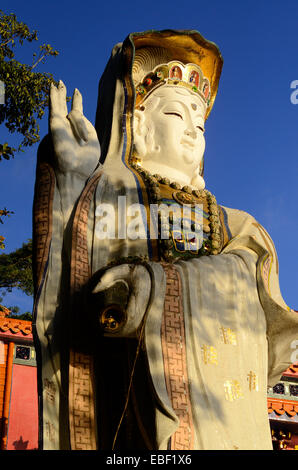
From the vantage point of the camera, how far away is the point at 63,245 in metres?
4.61

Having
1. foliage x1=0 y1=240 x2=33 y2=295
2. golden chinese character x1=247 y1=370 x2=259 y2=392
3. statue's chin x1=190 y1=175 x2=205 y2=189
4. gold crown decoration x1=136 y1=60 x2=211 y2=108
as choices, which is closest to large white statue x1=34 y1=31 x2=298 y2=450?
A: golden chinese character x1=247 y1=370 x2=259 y2=392

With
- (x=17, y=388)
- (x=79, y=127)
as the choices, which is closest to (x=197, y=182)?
(x=79, y=127)

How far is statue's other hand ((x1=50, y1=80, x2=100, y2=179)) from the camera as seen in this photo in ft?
15.6

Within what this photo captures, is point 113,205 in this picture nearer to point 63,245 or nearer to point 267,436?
point 63,245

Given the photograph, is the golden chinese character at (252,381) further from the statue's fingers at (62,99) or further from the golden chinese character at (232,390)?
the statue's fingers at (62,99)

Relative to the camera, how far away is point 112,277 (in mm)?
4160

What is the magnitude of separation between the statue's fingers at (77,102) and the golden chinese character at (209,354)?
194 centimetres

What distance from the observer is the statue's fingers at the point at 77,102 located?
496 cm

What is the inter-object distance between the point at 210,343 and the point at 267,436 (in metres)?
0.65

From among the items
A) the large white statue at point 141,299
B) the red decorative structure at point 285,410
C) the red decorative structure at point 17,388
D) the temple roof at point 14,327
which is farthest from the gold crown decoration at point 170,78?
the red decorative structure at point 285,410

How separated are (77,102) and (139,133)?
29.4 inches

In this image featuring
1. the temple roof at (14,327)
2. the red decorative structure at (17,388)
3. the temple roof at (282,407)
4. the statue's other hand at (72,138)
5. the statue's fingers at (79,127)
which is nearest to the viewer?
the statue's other hand at (72,138)

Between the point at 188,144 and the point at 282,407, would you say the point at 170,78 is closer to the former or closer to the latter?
the point at 188,144
